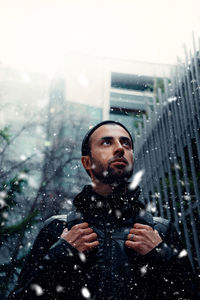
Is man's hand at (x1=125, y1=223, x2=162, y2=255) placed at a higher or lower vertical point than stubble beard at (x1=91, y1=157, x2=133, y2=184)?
lower

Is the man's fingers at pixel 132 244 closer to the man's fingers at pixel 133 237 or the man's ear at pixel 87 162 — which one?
the man's fingers at pixel 133 237

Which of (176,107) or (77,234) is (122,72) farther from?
(77,234)

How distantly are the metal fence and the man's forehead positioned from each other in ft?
4.09

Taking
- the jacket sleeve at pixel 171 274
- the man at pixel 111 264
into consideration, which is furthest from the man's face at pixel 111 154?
the jacket sleeve at pixel 171 274

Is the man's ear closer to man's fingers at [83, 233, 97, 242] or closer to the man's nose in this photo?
the man's nose

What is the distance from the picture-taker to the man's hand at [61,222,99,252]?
175 cm

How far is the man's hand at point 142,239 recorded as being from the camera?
5.70ft

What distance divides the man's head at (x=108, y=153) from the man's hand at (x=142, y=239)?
449 millimetres

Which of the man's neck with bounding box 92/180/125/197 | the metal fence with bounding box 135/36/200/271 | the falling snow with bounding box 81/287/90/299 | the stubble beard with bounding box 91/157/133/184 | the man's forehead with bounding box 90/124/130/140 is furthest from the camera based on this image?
the metal fence with bounding box 135/36/200/271

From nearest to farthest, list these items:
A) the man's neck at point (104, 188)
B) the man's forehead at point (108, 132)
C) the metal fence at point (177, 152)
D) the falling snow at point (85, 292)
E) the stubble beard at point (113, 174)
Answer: the falling snow at point (85, 292), the stubble beard at point (113, 174), the man's neck at point (104, 188), the man's forehead at point (108, 132), the metal fence at point (177, 152)

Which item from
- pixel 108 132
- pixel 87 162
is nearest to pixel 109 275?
pixel 87 162

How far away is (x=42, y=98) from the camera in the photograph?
13094 mm

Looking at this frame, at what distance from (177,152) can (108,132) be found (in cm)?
198

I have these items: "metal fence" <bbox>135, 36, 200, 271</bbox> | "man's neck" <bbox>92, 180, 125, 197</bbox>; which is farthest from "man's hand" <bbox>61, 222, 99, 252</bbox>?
"metal fence" <bbox>135, 36, 200, 271</bbox>
